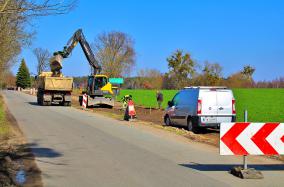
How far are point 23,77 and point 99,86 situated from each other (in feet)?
378

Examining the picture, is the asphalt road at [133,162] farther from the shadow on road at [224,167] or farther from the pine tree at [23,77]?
the pine tree at [23,77]

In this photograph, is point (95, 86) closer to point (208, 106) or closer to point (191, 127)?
point (191, 127)

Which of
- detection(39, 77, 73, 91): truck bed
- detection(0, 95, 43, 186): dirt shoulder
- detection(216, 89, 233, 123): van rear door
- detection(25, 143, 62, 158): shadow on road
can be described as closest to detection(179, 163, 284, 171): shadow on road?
detection(0, 95, 43, 186): dirt shoulder

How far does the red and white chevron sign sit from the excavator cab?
3002 cm

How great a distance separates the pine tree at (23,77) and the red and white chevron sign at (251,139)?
145m

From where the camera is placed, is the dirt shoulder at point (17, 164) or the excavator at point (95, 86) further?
the excavator at point (95, 86)

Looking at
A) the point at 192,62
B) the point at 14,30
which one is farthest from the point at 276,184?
the point at 192,62

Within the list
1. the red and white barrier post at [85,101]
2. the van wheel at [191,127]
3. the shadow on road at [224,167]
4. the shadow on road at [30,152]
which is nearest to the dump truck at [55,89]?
the red and white barrier post at [85,101]

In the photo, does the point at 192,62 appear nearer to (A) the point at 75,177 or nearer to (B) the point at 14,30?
(B) the point at 14,30

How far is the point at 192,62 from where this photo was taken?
307 feet

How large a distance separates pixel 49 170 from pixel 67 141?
511cm

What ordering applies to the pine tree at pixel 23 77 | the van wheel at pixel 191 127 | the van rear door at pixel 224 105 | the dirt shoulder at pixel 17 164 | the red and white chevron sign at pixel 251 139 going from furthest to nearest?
the pine tree at pixel 23 77
the van wheel at pixel 191 127
the van rear door at pixel 224 105
the red and white chevron sign at pixel 251 139
the dirt shoulder at pixel 17 164

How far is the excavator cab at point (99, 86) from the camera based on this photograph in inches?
1535

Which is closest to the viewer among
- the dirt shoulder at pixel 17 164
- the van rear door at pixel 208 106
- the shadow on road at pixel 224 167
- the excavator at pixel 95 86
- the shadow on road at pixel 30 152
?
the dirt shoulder at pixel 17 164
